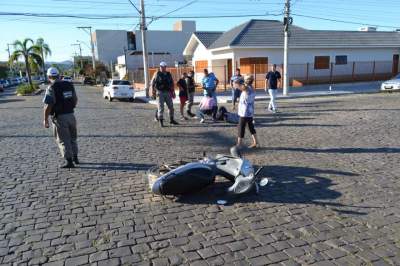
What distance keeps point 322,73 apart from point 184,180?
2564 centimetres

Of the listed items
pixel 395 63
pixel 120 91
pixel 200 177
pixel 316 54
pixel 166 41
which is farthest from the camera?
pixel 166 41

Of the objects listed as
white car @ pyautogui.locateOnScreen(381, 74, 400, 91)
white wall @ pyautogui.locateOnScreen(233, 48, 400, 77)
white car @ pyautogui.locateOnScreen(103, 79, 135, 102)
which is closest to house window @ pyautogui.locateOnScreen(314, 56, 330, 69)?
white wall @ pyautogui.locateOnScreen(233, 48, 400, 77)

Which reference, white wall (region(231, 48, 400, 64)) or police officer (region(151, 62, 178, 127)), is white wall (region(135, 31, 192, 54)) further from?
police officer (region(151, 62, 178, 127))

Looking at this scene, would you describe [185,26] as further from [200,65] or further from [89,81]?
[200,65]

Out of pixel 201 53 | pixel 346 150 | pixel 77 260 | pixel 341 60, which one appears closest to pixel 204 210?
pixel 77 260

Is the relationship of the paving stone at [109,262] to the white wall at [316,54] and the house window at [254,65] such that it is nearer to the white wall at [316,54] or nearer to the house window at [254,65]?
the house window at [254,65]

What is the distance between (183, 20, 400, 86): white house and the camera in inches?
1013

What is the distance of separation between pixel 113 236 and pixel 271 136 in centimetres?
593

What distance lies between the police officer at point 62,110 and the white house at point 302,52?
713 inches

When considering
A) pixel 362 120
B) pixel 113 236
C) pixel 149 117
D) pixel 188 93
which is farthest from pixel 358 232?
pixel 149 117

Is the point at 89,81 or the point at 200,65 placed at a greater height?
the point at 200,65

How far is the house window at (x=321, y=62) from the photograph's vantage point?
1095 inches

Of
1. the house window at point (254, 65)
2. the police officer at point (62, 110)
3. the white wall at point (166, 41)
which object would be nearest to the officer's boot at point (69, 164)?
the police officer at point (62, 110)

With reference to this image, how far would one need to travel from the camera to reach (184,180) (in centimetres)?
473
